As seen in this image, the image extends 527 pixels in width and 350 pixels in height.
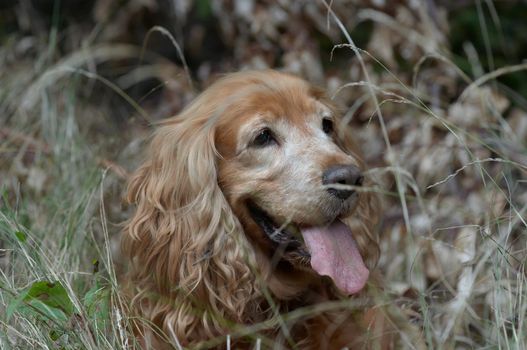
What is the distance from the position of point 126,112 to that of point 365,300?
10.3ft

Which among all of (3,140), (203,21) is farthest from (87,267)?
(203,21)

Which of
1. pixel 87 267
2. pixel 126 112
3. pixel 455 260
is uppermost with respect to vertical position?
pixel 87 267

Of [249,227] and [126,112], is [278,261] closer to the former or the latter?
[249,227]

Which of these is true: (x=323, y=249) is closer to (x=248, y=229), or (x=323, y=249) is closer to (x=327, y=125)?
(x=248, y=229)

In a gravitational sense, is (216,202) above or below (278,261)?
above

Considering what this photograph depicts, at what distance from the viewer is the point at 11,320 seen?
2.86 m

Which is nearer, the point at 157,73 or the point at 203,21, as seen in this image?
the point at 157,73

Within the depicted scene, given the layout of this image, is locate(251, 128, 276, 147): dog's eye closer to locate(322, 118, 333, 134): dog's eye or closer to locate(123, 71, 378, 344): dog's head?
locate(123, 71, 378, 344): dog's head

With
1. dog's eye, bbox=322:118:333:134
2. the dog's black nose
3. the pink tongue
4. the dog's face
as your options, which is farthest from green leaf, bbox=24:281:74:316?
dog's eye, bbox=322:118:333:134

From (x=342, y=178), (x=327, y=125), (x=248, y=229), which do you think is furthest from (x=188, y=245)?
(x=327, y=125)

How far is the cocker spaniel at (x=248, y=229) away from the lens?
2.88m

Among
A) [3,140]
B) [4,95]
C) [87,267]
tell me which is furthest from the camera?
[4,95]

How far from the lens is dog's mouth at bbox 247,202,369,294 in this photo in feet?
9.24

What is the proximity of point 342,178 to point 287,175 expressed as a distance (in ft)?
0.75
